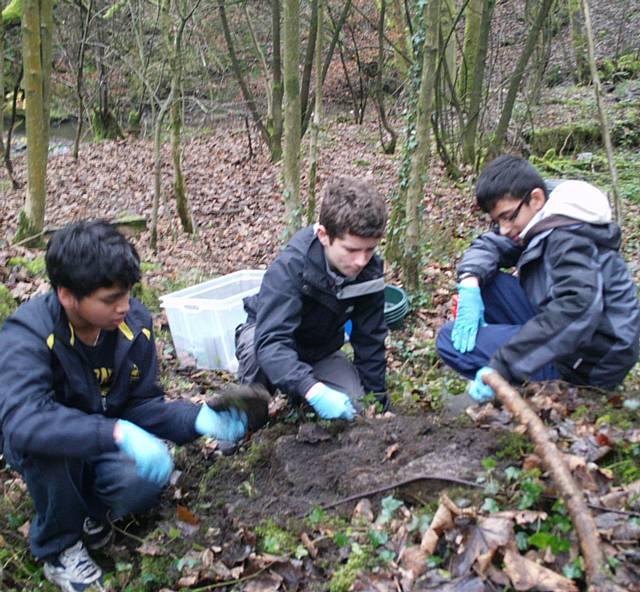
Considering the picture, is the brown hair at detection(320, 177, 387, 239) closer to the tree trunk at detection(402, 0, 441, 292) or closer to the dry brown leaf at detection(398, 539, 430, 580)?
the dry brown leaf at detection(398, 539, 430, 580)

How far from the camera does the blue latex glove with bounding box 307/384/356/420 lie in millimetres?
2930

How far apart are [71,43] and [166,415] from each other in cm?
1638

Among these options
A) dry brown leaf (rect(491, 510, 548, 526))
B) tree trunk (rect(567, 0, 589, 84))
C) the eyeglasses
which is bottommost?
dry brown leaf (rect(491, 510, 548, 526))

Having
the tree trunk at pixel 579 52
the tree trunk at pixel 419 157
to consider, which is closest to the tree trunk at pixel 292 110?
the tree trunk at pixel 419 157

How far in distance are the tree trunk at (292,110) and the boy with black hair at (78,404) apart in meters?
3.89

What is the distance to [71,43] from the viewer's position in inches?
645

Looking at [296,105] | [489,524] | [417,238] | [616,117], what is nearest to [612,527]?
[489,524]

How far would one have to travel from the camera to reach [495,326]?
146 inches

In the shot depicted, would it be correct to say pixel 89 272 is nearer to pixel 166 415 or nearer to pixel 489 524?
pixel 166 415

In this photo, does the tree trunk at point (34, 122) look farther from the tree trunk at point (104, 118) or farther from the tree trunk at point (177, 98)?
the tree trunk at point (104, 118)

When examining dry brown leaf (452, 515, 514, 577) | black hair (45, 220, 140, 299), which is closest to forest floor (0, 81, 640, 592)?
dry brown leaf (452, 515, 514, 577)

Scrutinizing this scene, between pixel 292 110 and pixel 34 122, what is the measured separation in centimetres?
334

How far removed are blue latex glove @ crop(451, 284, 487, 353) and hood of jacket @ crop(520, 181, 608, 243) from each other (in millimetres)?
561

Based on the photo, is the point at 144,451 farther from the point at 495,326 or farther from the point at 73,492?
the point at 495,326
